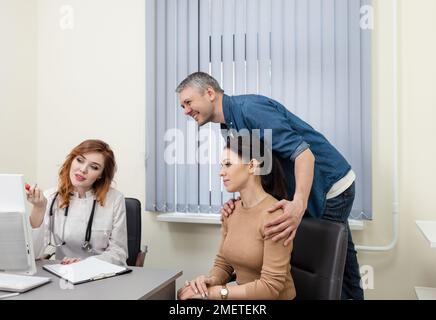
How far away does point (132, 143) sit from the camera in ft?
8.63

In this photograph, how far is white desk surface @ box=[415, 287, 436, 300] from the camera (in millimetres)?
1833

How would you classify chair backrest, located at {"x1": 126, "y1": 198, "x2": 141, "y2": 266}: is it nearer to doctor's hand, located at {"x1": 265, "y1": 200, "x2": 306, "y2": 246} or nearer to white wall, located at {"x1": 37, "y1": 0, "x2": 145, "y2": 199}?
white wall, located at {"x1": 37, "y1": 0, "x2": 145, "y2": 199}

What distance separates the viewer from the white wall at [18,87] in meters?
2.56

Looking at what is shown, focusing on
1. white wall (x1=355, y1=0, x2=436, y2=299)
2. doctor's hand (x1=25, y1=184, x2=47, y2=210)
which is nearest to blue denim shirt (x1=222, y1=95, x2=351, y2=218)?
white wall (x1=355, y1=0, x2=436, y2=299)

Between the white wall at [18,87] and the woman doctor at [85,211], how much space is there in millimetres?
977

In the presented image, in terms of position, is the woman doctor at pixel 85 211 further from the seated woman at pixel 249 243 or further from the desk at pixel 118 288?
the seated woman at pixel 249 243

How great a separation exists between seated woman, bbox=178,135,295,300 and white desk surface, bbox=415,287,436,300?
90 centimetres

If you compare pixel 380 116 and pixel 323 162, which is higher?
pixel 380 116

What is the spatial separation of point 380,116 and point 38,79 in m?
2.33

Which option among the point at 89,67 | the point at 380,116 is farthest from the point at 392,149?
the point at 89,67

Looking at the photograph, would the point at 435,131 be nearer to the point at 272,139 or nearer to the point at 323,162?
the point at 323,162

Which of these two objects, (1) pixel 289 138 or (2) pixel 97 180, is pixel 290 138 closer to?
(1) pixel 289 138

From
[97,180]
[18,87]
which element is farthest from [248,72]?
[18,87]

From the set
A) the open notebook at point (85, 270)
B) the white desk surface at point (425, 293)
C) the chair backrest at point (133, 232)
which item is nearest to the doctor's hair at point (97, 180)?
the chair backrest at point (133, 232)
